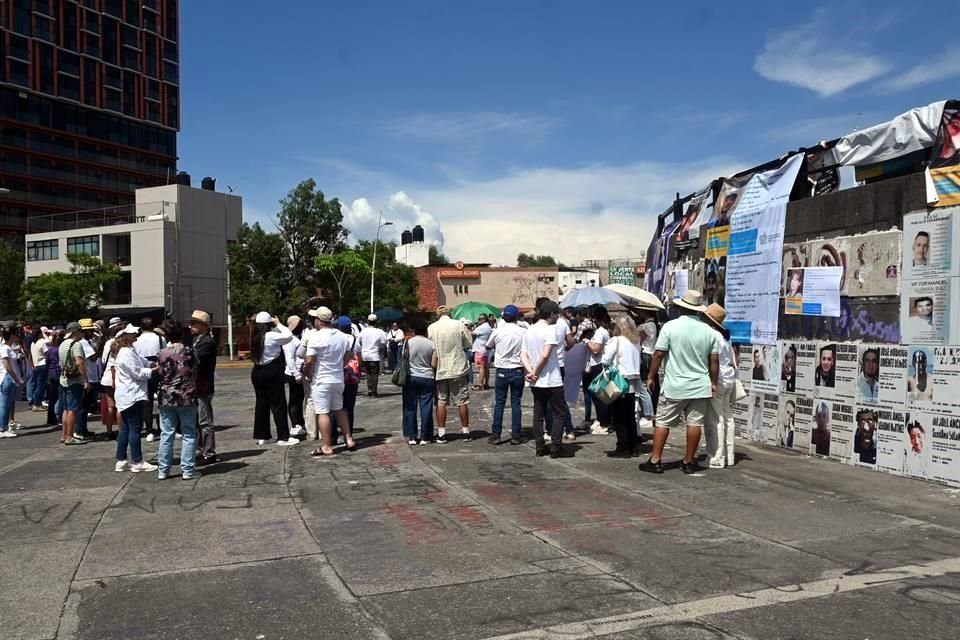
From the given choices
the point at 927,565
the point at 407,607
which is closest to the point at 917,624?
the point at 927,565

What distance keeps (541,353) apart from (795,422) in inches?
127

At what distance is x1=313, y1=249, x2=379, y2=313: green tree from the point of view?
56.4m

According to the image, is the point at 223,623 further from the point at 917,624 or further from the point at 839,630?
the point at 917,624

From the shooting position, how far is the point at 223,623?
13.9 feet

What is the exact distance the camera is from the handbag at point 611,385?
8.95 meters

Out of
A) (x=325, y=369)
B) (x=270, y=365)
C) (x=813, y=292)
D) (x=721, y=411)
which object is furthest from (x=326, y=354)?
(x=813, y=292)

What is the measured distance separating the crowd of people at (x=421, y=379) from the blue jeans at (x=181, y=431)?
1 centimetres

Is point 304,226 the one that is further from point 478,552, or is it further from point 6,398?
point 478,552

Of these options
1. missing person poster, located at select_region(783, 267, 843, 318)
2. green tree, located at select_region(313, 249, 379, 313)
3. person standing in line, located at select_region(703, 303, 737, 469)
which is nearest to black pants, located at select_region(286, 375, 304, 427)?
person standing in line, located at select_region(703, 303, 737, 469)

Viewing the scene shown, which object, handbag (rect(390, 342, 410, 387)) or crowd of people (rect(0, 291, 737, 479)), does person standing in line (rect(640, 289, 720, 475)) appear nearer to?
crowd of people (rect(0, 291, 737, 479))

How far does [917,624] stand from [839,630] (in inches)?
17.1

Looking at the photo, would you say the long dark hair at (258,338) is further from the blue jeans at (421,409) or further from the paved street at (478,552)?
the blue jeans at (421,409)

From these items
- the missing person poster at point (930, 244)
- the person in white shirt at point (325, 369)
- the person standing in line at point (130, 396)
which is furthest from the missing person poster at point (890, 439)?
the person standing in line at point (130, 396)

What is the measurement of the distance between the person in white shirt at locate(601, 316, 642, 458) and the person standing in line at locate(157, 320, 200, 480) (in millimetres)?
4676
